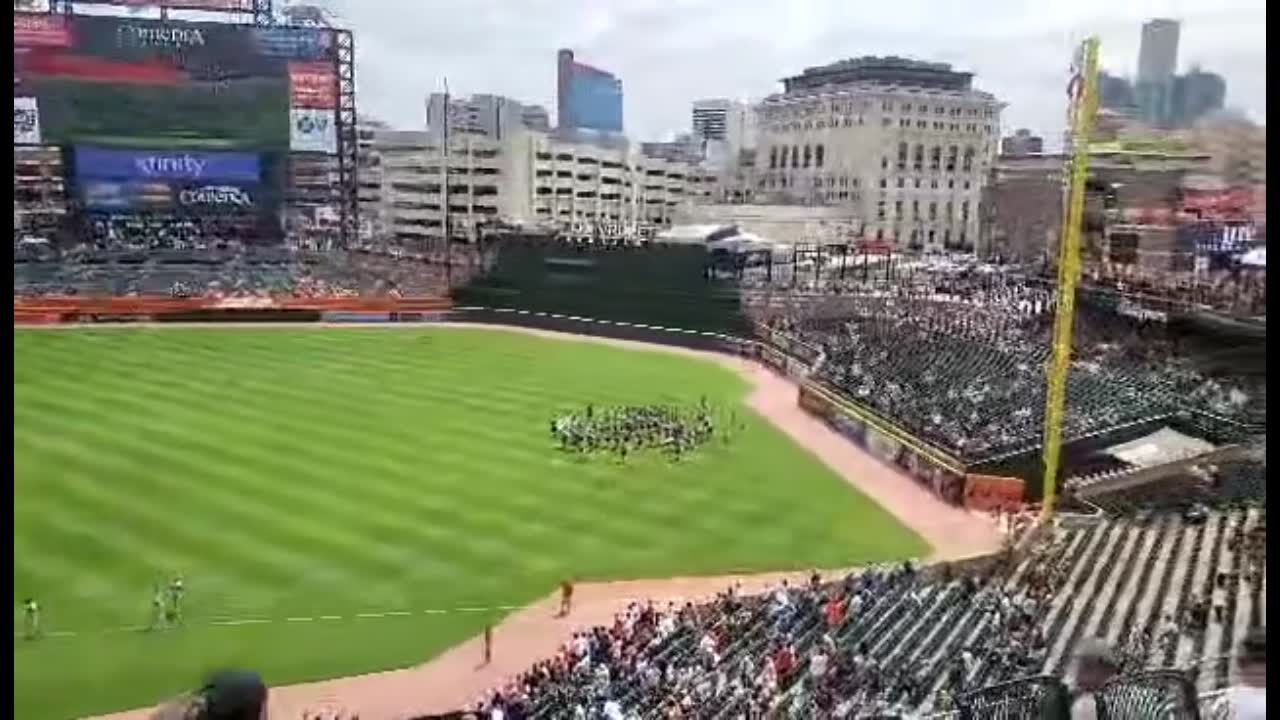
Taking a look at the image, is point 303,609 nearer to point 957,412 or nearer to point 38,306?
point 957,412

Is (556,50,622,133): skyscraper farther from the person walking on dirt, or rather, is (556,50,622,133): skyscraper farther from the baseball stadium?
the person walking on dirt

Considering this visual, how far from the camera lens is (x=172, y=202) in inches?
694

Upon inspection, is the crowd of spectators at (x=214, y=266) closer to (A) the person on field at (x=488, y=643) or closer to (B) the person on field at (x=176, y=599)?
(B) the person on field at (x=176, y=599)

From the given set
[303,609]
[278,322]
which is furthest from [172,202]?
[303,609]

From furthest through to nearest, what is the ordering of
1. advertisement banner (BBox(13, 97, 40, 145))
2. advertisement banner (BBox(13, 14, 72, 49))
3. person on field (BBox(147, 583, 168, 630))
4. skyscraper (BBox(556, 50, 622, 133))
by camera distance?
advertisement banner (BBox(13, 14, 72, 49))
advertisement banner (BBox(13, 97, 40, 145))
skyscraper (BBox(556, 50, 622, 133))
person on field (BBox(147, 583, 168, 630))

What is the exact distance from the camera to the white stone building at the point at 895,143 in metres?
12.9

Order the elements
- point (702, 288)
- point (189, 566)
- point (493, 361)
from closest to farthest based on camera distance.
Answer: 1. point (189, 566)
2. point (493, 361)
3. point (702, 288)

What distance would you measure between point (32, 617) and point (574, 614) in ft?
10.4

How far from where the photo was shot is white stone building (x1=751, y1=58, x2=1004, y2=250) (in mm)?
12891

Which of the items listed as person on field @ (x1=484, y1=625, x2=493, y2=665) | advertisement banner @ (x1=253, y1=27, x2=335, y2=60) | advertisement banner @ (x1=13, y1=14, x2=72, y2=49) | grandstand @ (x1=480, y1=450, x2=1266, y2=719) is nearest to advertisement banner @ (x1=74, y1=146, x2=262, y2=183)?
advertisement banner @ (x1=13, y1=14, x2=72, y2=49)

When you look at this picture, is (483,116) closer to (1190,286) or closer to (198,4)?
(198,4)

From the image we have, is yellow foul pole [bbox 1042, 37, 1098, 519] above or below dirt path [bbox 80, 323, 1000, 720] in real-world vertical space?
above

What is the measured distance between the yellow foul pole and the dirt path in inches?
31.9

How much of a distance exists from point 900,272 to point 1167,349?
4220 mm
